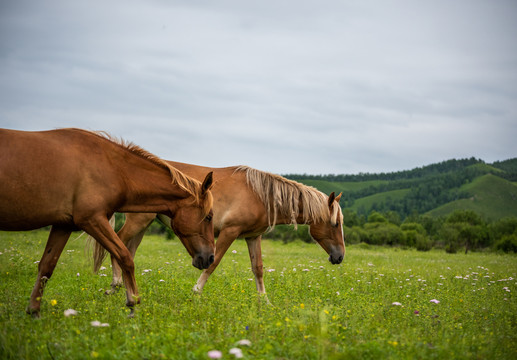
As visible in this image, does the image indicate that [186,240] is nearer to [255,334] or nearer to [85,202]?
[85,202]

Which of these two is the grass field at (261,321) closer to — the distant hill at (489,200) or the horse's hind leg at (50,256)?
the horse's hind leg at (50,256)

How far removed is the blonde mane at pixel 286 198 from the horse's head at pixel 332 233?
77mm

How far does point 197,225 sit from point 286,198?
2987 millimetres

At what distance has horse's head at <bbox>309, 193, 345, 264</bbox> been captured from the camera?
9.25 meters

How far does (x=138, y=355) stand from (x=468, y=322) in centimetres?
506

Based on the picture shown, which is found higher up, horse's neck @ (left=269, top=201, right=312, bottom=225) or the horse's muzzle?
horse's neck @ (left=269, top=201, right=312, bottom=225)

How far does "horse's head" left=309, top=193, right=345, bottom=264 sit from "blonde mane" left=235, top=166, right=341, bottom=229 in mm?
77

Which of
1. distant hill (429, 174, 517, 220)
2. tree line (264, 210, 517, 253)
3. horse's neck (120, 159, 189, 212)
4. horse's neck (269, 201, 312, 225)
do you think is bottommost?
tree line (264, 210, 517, 253)

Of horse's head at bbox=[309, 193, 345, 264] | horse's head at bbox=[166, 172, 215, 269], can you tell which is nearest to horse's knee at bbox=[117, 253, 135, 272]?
horse's head at bbox=[166, 172, 215, 269]

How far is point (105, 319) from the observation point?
16.8 ft

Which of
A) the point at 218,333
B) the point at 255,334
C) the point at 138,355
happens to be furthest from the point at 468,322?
the point at 138,355

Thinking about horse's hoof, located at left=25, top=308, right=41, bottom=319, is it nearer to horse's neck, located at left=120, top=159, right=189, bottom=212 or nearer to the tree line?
horse's neck, located at left=120, top=159, right=189, bottom=212

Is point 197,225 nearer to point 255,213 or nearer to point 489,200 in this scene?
point 255,213

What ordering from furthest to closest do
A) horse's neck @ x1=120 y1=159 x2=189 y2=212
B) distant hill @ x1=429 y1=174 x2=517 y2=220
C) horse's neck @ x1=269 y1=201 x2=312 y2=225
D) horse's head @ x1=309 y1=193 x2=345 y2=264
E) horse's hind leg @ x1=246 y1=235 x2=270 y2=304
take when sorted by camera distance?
distant hill @ x1=429 y1=174 x2=517 y2=220 < horse's head @ x1=309 y1=193 x2=345 y2=264 < horse's neck @ x1=269 y1=201 x2=312 y2=225 < horse's hind leg @ x1=246 y1=235 x2=270 y2=304 < horse's neck @ x1=120 y1=159 x2=189 y2=212
